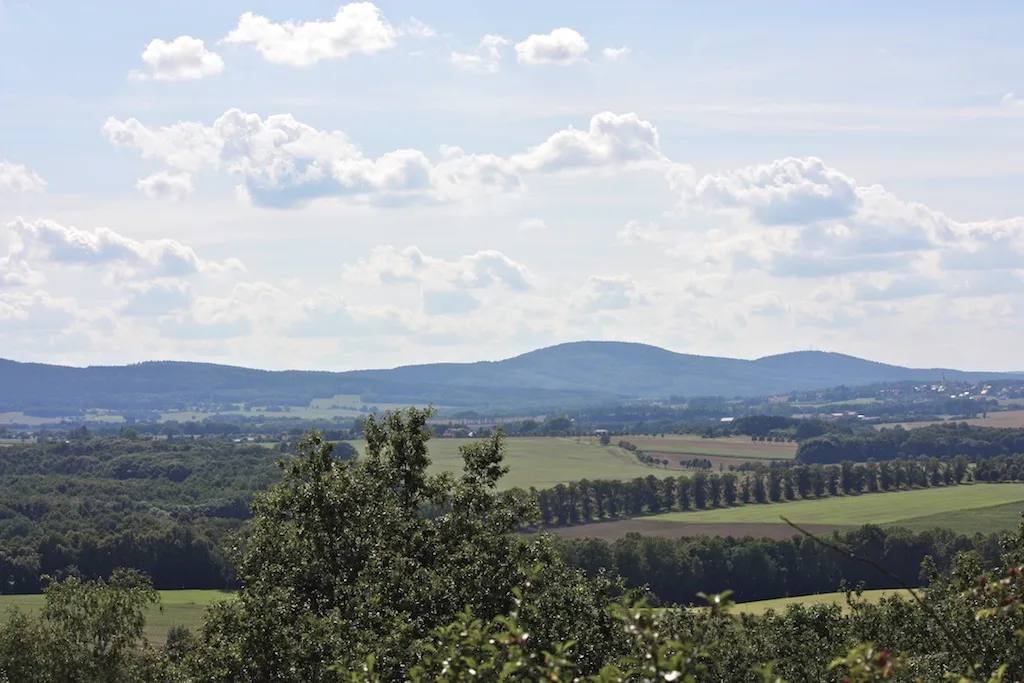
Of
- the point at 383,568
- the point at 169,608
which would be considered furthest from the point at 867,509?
the point at 383,568

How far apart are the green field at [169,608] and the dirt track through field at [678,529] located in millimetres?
50939

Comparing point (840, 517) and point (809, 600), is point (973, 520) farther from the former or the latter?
point (809, 600)

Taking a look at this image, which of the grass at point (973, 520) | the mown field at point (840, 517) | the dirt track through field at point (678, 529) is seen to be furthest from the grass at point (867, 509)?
the dirt track through field at point (678, 529)

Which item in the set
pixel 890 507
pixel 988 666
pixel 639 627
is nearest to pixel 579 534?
pixel 890 507

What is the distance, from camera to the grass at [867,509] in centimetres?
17075

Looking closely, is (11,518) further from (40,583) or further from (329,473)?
(329,473)

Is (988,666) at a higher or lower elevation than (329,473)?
lower

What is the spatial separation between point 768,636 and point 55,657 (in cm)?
3366

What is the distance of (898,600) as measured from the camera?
192 feet

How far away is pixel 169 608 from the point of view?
114 m

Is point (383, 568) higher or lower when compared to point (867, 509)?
higher

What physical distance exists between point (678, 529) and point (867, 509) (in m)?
36.4

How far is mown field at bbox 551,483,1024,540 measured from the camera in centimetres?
15762

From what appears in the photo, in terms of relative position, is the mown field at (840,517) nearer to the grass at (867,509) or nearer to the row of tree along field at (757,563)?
the grass at (867,509)
